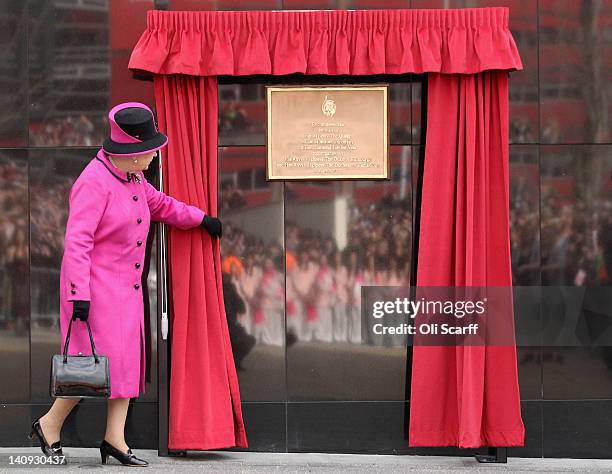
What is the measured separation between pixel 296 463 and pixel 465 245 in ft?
5.95

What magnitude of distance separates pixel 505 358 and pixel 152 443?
96.9 inches

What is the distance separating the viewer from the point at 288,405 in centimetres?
821

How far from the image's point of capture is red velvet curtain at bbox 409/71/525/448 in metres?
7.90

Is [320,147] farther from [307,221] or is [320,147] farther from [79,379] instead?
[79,379]

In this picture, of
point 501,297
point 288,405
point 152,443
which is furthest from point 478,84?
point 152,443

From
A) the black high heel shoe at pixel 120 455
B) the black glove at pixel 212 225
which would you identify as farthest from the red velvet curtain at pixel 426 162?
the black high heel shoe at pixel 120 455

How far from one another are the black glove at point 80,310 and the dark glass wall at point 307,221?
3.17ft

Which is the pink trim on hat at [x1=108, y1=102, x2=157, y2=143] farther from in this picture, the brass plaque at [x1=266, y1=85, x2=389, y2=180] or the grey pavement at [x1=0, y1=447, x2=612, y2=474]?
the grey pavement at [x1=0, y1=447, x2=612, y2=474]

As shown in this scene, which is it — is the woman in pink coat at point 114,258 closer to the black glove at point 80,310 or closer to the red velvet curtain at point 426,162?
the black glove at point 80,310

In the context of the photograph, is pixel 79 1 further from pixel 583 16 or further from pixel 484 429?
pixel 484 429

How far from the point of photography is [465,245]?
312 inches

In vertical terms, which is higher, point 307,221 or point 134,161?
point 134,161

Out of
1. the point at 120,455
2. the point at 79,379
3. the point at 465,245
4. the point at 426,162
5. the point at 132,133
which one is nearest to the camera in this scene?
the point at 79,379

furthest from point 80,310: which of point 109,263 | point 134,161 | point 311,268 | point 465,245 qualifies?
point 465,245
